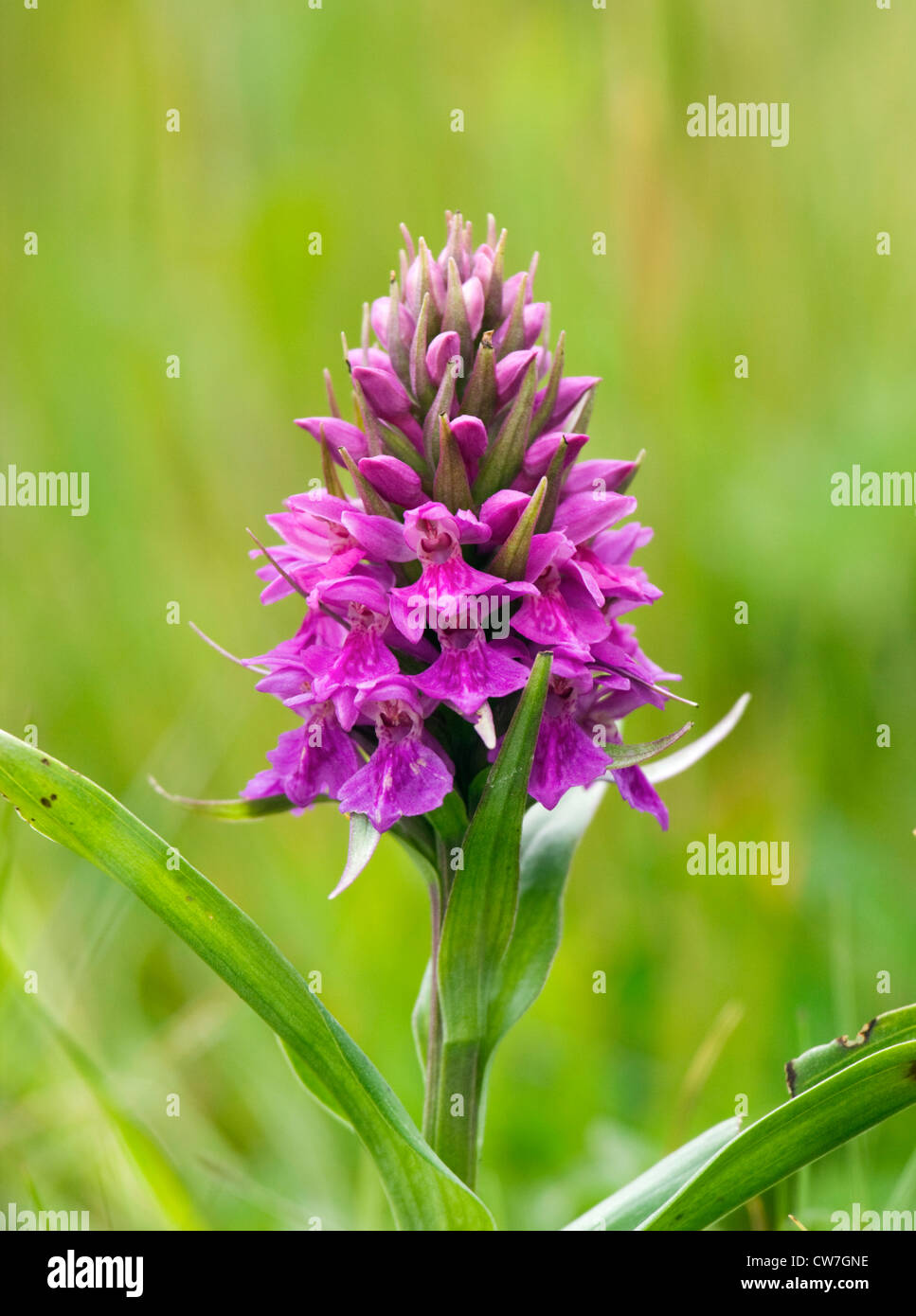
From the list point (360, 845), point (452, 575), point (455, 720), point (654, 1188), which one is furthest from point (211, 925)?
point (654, 1188)

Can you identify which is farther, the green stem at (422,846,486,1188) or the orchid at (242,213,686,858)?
the green stem at (422,846,486,1188)

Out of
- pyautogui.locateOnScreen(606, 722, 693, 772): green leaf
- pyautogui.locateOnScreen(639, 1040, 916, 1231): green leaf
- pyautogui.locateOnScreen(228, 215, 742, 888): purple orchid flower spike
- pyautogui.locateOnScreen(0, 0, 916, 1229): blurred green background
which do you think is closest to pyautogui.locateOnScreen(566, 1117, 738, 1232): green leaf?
pyautogui.locateOnScreen(639, 1040, 916, 1231): green leaf

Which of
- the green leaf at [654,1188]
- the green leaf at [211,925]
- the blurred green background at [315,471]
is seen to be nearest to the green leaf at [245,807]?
the green leaf at [211,925]

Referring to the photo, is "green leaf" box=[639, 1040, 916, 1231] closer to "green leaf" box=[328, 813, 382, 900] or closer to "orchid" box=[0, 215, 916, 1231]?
"orchid" box=[0, 215, 916, 1231]

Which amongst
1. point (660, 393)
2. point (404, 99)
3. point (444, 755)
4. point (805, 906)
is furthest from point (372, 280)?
point (444, 755)

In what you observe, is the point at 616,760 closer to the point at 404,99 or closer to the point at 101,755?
the point at 101,755

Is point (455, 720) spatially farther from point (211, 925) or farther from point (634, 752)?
point (211, 925)

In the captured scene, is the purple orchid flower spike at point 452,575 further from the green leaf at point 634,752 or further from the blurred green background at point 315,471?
the blurred green background at point 315,471
